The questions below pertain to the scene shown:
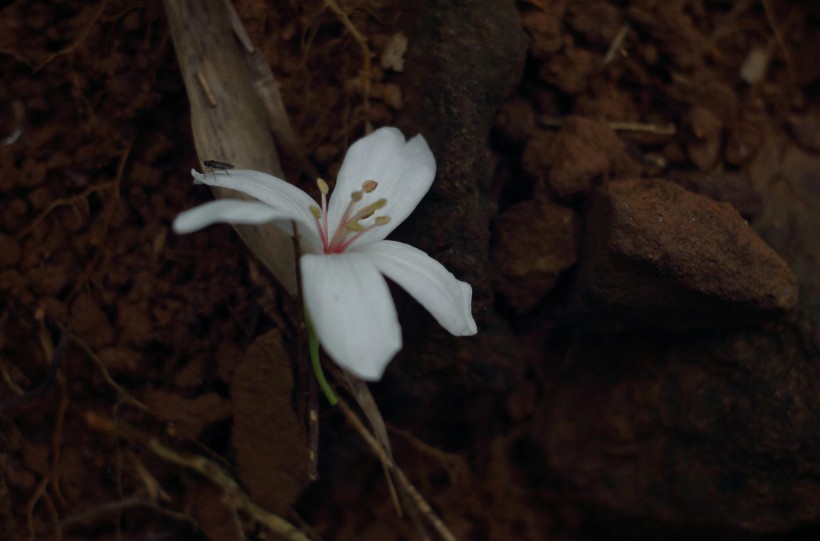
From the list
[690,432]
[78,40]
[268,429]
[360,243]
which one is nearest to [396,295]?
[360,243]

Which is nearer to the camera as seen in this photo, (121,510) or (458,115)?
(458,115)

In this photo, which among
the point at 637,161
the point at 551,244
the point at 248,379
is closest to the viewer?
the point at 248,379

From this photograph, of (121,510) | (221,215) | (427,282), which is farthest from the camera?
(121,510)

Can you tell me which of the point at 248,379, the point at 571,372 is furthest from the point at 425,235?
the point at 571,372

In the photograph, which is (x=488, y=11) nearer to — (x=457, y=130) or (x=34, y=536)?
(x=457, y=130)

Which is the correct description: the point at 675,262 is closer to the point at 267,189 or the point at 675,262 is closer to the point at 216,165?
the point at 267,189
